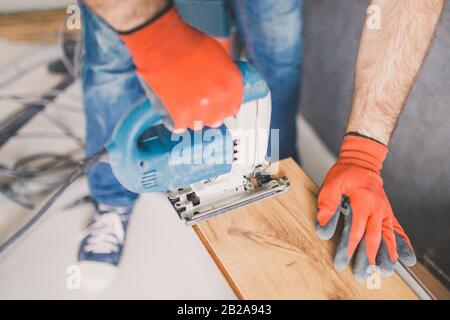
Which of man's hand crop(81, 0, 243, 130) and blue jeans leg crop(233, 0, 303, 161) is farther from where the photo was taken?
blue jeans leg crop(233, 0, 303, 161)

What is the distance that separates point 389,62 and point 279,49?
1.14 ft

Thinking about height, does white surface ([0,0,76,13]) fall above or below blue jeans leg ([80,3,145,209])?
above

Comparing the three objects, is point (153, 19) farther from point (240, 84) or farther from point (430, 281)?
point (430, 281)

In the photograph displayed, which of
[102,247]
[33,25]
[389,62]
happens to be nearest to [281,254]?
[389,62]

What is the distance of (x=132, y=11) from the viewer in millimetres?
738

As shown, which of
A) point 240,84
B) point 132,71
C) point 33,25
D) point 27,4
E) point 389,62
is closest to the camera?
point 240,84

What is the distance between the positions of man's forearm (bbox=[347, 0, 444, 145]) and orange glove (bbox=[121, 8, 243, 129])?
0.36 meters

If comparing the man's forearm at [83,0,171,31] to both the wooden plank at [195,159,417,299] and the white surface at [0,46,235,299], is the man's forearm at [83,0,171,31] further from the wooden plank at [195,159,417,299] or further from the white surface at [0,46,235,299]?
the white surface at [0,46,235,299]

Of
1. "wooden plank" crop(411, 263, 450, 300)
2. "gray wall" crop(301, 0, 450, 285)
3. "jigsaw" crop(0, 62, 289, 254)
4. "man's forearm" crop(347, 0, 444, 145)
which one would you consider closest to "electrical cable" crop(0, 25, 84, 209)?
"jigsaw" crop(0, 62, 289, 254)

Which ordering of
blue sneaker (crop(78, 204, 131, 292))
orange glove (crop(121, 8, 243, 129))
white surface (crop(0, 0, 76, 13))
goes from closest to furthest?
orange glove (crop(121, 8, 243, 129)) → blue sneaker (crop(78, 204, 131, 292)) → white surface (crop(0, 0, 76, 13))

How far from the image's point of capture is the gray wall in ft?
2.80

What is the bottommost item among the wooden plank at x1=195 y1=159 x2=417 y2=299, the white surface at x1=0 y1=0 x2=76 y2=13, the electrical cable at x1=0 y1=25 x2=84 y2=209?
the electrical cable at x1=0 y1=25 x2=84 y2=209

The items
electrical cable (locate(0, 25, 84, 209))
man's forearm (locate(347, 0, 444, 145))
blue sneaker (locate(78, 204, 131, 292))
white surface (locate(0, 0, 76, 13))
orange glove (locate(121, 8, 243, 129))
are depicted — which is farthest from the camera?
electrical cable (locate(0, 25, 84, 209))
